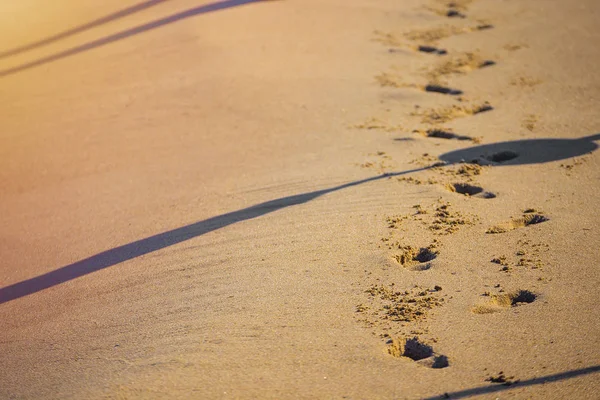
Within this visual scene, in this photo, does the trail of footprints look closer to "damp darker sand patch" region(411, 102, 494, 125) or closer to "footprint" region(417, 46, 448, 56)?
"damp darker sand patch" region(411, 102, 494, 125)

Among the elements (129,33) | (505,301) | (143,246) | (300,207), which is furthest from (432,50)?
(505,301)

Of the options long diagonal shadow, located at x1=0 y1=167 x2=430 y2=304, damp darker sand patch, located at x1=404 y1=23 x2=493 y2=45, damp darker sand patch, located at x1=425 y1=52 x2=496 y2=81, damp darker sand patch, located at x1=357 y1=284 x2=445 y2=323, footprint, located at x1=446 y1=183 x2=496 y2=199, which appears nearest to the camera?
damp darker sand patch, located at x1=357 y1=284 x2=445 y2=323

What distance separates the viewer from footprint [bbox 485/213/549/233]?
16.3 ft

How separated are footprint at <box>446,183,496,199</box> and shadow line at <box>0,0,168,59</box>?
7.05 metres

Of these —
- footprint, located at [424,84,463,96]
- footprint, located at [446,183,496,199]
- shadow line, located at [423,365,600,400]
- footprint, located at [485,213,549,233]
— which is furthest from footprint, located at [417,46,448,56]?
shadow line, located at [423,365,600,400]

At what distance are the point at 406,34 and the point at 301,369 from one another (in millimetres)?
7507

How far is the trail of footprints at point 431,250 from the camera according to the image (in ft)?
12.6

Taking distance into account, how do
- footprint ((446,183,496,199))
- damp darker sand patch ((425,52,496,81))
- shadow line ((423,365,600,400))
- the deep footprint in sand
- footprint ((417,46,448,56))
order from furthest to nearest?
footprint ((417,46,448,56)) → damp darker sand patch ((425,52,496,81)) → the deep footprint in sand → footprint ((446,183,496,199)) → shadow line ((423,365,600,400))

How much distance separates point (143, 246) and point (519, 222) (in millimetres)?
2897

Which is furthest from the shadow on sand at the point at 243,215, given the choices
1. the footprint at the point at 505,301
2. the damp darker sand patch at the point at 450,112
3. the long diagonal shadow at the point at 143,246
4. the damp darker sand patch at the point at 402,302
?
the footprint at the point at 505,301

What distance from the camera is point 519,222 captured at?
199 inches

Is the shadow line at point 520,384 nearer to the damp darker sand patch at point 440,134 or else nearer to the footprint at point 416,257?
the footprint at point 416,257

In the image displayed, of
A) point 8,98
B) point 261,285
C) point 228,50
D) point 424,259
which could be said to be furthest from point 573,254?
point 8,98

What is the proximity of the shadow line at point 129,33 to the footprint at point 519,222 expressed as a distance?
7.01m
